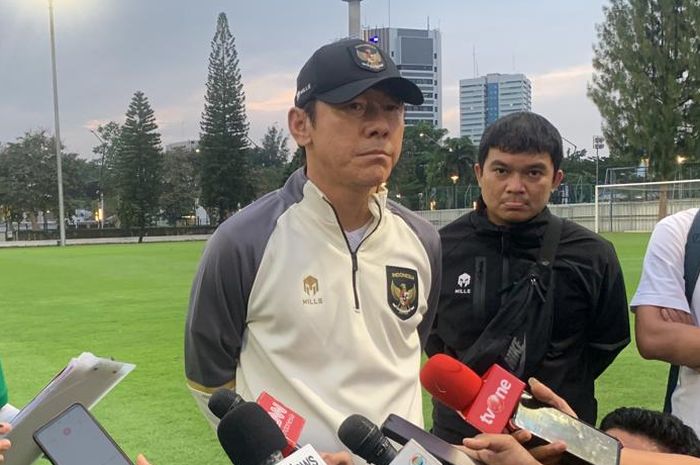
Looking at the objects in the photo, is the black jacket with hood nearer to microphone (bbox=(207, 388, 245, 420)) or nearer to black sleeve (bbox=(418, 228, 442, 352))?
black sleeve (bbox=(418, 228, 442, 352))

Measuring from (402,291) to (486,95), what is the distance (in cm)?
8579

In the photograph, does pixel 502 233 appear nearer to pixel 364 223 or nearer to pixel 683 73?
pixel 364 223

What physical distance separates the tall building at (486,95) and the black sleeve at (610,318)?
7907cm

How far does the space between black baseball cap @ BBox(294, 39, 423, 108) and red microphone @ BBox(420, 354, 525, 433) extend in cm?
74

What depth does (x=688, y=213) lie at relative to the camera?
2.51m

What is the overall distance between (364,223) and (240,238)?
1.24 feet

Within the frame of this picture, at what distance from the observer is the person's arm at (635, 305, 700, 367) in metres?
2.29

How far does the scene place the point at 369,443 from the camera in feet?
4.23

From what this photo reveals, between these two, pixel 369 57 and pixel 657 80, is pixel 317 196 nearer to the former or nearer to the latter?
pixel 369 57

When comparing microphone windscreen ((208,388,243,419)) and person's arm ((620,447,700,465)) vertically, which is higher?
microphone windscreen ((208,388,243,419))

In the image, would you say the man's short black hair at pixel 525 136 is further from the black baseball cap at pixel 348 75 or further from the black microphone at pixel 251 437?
the black microphone at pixel 251 437

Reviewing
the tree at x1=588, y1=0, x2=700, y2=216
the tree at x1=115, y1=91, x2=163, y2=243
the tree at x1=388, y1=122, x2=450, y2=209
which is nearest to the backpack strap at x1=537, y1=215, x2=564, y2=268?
the tree at x1=588, y1=0, x2=700, y2=216

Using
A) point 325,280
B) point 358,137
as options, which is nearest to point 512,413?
point 325,280

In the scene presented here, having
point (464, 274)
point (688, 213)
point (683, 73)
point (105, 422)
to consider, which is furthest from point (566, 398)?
point (683, 73)
